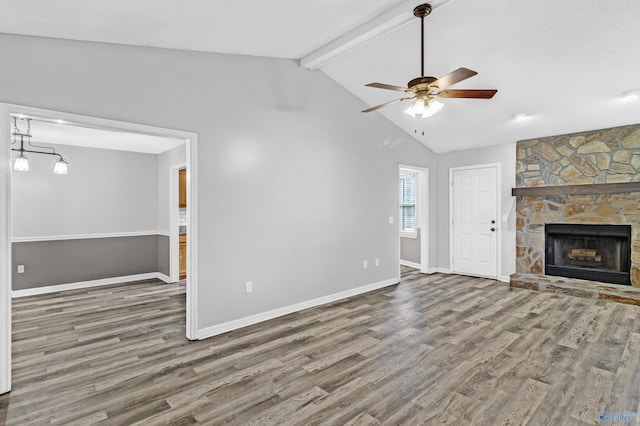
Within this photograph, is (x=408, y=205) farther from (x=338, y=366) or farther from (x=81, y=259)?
(x=81, y=259)

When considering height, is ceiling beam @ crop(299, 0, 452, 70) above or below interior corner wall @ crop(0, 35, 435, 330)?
above

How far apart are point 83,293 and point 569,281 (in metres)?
7.54

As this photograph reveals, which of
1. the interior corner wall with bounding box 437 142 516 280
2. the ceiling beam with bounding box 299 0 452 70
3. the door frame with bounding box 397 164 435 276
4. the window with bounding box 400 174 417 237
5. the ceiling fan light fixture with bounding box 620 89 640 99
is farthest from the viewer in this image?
the window with bounding box 400 174 417 237

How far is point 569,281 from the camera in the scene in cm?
510

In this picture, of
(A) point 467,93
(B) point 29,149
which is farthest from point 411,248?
(B) point 29,149

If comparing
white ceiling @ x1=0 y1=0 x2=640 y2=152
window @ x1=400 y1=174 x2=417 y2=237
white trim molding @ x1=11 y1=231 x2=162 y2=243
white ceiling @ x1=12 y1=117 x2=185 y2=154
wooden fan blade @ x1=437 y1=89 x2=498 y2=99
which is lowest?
white trim molding @ x1=11 y1=231 x2=162 y2=243

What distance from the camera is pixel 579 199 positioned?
5.07 metres

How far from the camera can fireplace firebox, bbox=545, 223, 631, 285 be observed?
15.9ft

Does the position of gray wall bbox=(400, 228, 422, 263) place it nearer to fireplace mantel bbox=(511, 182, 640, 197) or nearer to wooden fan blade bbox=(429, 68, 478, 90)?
fireplace mantel bbox=(511, 182, 640, 197)

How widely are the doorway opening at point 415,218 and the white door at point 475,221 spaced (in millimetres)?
528

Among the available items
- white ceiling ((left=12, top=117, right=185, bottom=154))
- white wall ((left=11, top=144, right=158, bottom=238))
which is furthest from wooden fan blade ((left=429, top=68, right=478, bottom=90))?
white wall ((left=11, top=144, right=158, bottom=238))

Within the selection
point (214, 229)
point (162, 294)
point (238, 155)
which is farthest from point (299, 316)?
point (162, 294)

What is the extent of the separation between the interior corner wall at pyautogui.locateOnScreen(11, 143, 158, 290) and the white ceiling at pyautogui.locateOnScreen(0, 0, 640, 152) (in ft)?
11.9

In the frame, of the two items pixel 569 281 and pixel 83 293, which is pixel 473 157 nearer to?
pixel 569 281
